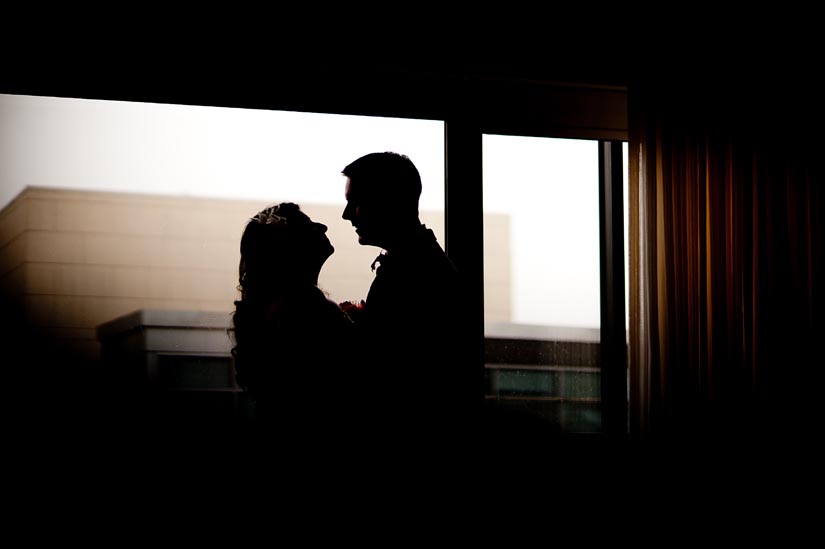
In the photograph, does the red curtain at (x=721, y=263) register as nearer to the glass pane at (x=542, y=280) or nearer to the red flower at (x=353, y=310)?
the glass pane at (x=542, y=280)

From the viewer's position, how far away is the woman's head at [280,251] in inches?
90.1

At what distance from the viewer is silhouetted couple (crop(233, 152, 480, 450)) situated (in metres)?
2.20

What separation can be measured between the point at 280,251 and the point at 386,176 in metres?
0.37

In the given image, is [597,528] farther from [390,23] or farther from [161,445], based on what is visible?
[390,23]

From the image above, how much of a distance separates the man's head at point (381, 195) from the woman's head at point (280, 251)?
12cm

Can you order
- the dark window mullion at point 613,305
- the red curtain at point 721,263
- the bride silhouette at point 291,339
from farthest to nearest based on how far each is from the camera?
the dark window mullion at point 613,305 → the red curtain at point 721,263 → the bride silhouette at point 291,339

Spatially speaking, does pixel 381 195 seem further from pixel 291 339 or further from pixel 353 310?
pixel 291 339

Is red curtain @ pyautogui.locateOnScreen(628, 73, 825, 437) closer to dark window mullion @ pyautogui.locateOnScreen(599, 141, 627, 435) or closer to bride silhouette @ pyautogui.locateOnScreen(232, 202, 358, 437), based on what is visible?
dark window mullion @ pyautogui.locateOnScreen(599, 141, 627, 435)

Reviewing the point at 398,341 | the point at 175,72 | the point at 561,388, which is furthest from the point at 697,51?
the point at 175,72

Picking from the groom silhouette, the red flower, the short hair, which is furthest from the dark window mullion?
the red flower

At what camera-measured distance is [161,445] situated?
8.57 feet

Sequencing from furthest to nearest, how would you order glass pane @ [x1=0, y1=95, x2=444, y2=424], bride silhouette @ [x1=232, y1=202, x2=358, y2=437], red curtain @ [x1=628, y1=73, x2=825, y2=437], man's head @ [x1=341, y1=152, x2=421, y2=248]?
1. red curtain @ [x1=628, y1=73, x2=825, y2=437]
2. glass pane @ [x1=0, y1=95, x2=444, y2=424]
3. man's head @ [x1=341, y1=152, x2=421, y2=248]
4. bride silhouette @ [x1=232, y1=202, x2=358, y2=437]

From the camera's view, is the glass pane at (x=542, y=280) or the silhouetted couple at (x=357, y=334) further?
the glass pane at (x=542, y=280)

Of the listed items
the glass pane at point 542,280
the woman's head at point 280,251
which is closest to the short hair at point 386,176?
the woman's head at point 280,251
